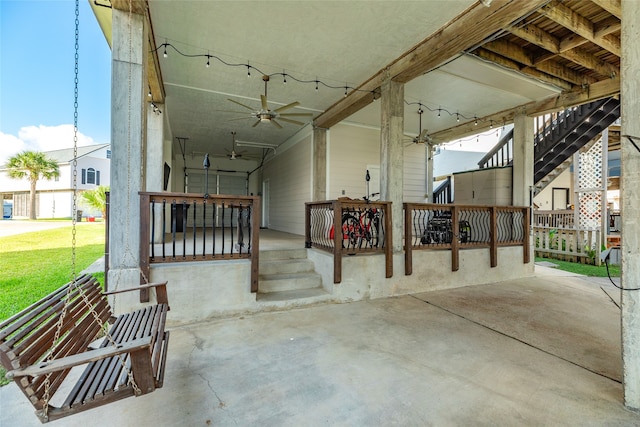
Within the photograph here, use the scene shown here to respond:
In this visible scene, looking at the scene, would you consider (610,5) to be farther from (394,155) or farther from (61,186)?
(61,186)

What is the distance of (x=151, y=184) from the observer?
545 cm

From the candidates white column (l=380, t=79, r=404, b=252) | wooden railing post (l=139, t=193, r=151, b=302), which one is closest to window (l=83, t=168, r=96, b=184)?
wooden railing post (l=139, t=193, r=151, b=302)

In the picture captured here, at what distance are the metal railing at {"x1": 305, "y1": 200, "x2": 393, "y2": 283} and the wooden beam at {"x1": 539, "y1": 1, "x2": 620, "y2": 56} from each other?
3272 millimetres

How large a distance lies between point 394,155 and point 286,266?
260cm

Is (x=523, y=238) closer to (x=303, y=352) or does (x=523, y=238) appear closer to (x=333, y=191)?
(x=333, y=191)

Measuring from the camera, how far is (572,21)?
13.0 ft

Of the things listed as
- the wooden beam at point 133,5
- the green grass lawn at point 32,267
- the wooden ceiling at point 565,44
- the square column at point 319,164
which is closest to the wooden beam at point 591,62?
the wooden ceiling at point 565,44

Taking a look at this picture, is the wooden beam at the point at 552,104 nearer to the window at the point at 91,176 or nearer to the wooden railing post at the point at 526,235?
the wooden railing post at the point at 526,235

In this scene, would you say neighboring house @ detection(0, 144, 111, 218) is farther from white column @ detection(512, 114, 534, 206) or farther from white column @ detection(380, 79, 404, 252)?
white column @ detection(512, 114, 534, 206)

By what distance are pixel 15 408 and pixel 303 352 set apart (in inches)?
80.2

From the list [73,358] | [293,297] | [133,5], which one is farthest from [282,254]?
[133,5]

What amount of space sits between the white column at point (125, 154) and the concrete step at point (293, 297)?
1.57 metres

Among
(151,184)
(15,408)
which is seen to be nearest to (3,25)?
(151,184)

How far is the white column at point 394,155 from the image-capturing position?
4836 millimetres
